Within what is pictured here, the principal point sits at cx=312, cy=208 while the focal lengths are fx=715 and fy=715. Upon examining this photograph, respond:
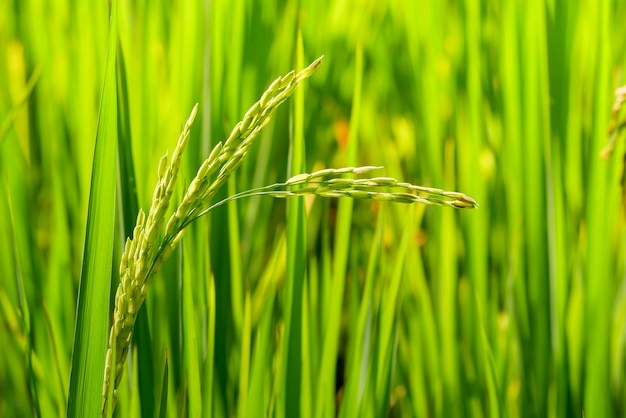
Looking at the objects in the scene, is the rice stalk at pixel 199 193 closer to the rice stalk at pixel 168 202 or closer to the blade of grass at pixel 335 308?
the rice stalk at pixel 168 202

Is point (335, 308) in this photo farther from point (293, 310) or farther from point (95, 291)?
point (95, 291)

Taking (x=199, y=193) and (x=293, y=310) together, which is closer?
(x=199, y=193)

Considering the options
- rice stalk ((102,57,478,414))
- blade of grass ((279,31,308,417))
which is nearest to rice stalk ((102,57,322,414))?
rice stalk ((102,57,478,414))

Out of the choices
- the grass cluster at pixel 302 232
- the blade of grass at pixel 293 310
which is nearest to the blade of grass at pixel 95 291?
the grass cluster at pixel 302 232

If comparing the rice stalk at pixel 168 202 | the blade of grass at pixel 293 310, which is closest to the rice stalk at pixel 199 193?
the rice stalk at pixel 168 202

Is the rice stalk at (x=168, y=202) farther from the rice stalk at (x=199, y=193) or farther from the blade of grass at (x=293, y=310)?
the blade of grass at (x=293, y=310)

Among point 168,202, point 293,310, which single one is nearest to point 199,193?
point 168,202

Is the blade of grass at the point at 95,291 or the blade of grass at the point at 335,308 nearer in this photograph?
the blade of grass at the point at 95,291

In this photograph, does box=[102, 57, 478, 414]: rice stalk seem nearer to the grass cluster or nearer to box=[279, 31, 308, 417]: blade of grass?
the grass cluster
